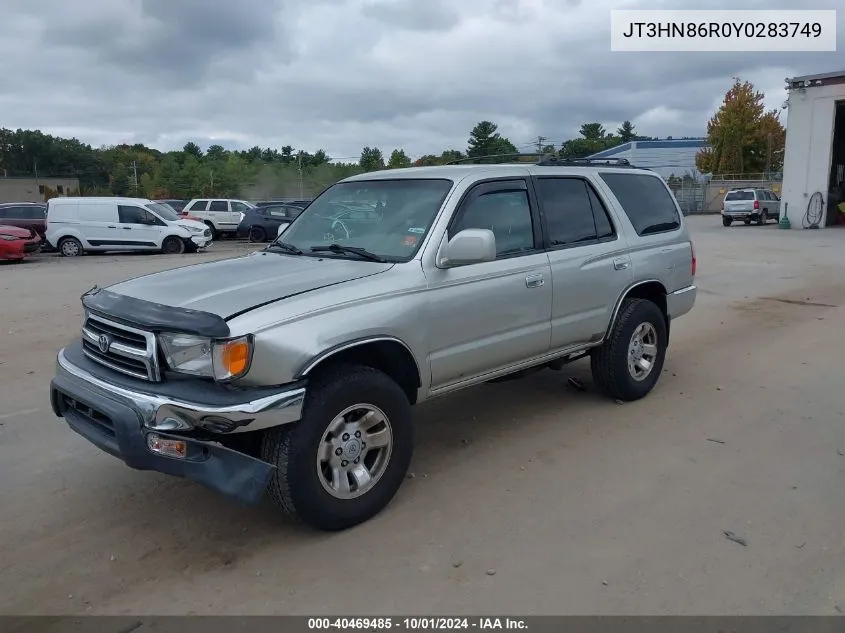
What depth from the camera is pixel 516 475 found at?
13.9 ft

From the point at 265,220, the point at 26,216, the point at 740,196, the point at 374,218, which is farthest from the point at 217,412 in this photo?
the point at 740,196

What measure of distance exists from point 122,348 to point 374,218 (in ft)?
5.75

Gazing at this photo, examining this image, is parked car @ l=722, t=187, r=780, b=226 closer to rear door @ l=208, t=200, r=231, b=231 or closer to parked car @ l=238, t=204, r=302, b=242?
parked car @ l=238, t=204, r=302, b=242

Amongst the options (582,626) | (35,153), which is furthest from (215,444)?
(35,153)

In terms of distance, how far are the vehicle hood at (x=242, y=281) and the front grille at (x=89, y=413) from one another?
2.01 feet

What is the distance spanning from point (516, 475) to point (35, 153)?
83895mm

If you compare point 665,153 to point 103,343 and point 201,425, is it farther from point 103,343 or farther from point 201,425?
point 201,425

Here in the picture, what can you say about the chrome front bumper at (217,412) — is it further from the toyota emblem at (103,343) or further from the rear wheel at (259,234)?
the rear wheel at (259,234)

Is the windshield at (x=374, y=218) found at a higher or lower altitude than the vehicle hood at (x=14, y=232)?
higher

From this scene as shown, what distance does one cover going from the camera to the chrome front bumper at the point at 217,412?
3.09 meters

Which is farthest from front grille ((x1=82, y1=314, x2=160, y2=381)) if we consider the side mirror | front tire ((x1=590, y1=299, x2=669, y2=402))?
front tire ((x1=590, y1=299, x2=669, y2=402))

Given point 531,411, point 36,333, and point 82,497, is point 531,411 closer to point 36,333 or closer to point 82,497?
point 82,497

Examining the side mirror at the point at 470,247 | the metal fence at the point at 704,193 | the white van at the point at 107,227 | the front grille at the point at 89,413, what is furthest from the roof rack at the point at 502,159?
the metal fence at the point at 704,193

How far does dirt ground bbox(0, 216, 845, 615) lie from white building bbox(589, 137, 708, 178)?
58.8 meters
